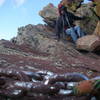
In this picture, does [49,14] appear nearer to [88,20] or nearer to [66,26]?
[66,26]

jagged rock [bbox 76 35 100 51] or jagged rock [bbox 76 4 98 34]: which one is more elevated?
jagged rock [bbox 76 4 98 34]

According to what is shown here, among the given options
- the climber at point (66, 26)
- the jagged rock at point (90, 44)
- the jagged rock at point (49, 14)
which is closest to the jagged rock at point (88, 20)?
the climber at point (66, 26)

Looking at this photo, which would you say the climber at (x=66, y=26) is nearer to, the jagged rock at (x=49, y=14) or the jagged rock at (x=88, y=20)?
the jagged rock at (x=88, y=20)

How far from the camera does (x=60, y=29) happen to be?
19281 mm

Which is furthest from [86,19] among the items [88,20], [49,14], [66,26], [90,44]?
[90,44]

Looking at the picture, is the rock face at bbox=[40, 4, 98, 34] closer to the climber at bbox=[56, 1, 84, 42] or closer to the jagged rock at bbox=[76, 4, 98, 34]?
the jagged rock at bbox=[76, 4, 98, 34]

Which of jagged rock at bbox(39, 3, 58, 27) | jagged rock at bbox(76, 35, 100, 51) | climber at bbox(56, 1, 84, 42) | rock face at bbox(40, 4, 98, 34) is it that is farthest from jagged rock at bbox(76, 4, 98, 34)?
jagged rock at bbox(76, 35, 100, 51)

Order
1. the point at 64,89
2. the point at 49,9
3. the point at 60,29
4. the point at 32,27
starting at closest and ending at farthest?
the point at 64,89 → the point at 60,29 → the point at 32,27 → the point at 49,9

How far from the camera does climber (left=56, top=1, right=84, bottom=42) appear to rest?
18.8 meters

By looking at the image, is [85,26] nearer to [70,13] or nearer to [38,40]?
[70,13]

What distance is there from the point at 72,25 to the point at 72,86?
17376 millimetres

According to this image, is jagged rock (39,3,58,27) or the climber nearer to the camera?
the climber

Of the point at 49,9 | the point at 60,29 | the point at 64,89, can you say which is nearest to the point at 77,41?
the point at 60,29

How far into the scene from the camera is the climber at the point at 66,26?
18812mm
